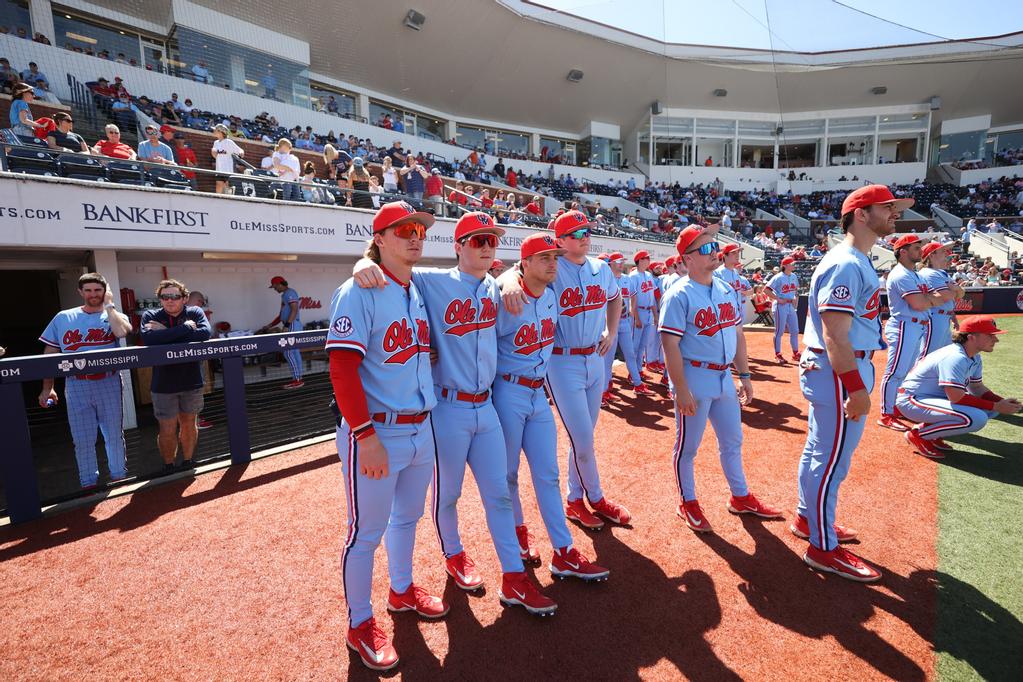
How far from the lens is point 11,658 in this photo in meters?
2.56

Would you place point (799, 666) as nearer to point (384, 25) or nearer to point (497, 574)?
point (497, 574)

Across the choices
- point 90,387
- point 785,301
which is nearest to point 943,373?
point 785,301

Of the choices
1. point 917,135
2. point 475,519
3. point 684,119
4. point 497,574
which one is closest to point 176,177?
point 475,519

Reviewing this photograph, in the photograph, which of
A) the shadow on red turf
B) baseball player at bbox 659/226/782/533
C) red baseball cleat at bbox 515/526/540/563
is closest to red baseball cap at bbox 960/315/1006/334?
baseball player at bbox 659/226/782/533

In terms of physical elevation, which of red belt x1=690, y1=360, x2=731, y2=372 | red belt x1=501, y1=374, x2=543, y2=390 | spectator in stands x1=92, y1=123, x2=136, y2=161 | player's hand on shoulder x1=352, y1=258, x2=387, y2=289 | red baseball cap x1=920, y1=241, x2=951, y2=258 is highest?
spectator in stands x1=92, y1=123, x2=136, y2=161

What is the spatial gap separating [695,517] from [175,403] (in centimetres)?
489

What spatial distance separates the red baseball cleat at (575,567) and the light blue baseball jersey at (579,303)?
138 cm

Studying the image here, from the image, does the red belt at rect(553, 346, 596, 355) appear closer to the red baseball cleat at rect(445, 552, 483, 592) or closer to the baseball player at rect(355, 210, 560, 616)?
the baseball player at rect(355, 210, 560, 616)

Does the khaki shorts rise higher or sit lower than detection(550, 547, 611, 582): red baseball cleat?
higher

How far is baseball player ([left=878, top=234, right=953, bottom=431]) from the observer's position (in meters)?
5.41

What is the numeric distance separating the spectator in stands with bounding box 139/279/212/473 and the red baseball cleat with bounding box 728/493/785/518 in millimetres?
4917

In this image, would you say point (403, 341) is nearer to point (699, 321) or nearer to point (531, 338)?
point (531, 338)

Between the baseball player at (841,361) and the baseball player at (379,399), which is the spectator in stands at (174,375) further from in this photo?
the baseball player at (841,361)

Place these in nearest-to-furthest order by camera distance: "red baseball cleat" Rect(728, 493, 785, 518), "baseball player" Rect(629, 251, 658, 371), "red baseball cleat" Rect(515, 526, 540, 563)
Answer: "red baseball cleat" Rect(515, 526, 540, 563) < "red baseball cleat" Rect(728, 493, 785, 518) < "baseball player" Rect(629, 251, 658, 371)
